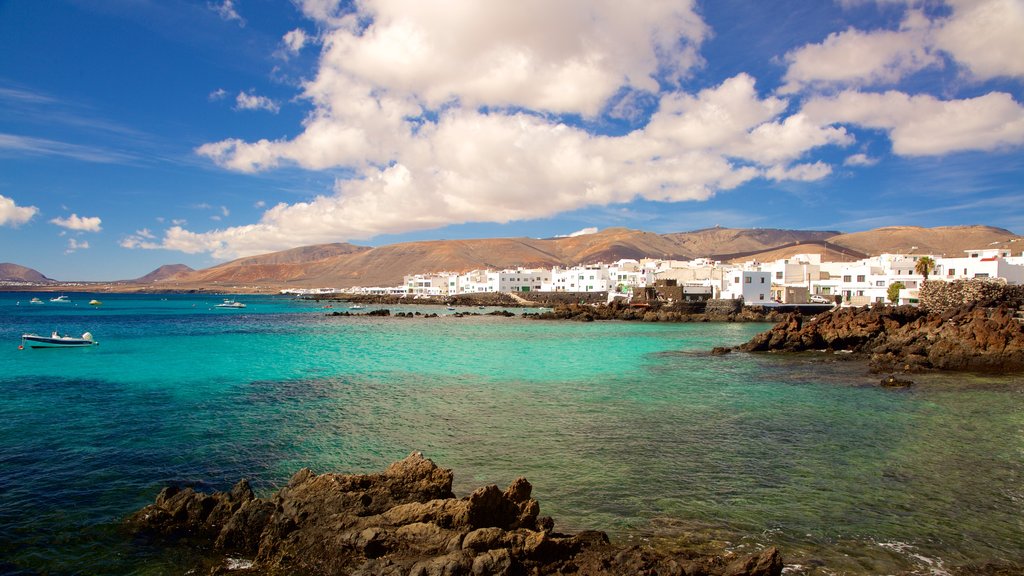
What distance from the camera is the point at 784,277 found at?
84.1 m

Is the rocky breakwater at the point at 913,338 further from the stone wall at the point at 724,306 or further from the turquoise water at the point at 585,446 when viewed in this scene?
the stone wall at the point at 724,306

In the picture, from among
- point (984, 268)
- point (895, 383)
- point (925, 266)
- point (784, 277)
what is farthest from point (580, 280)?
point (895, 383)

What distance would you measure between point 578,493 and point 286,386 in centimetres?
1498

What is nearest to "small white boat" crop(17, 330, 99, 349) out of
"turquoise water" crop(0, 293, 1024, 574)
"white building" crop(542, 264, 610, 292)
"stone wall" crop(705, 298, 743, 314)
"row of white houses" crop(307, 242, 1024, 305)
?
"turquoise water" crop(0, 293, 1024, 574)

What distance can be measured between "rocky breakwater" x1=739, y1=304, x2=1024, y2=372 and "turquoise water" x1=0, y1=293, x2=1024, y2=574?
2173 millimetres

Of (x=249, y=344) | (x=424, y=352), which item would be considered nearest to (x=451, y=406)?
(x=424, y=352)

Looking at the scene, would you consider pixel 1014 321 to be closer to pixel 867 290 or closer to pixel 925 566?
pixel 925 566

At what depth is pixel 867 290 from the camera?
228 feet

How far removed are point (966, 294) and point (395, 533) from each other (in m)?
54.9

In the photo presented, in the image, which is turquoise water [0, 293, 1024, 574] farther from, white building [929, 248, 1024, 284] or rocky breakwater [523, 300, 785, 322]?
white building [929, 248, 1024, 284]

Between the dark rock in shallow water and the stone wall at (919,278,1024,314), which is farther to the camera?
the stone wall at (919,278,1024,314)

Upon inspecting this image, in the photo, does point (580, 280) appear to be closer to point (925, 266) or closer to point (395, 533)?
point (925, 266)

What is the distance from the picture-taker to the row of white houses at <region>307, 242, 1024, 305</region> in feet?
202

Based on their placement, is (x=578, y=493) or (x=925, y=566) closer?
(x=925, y=566)
